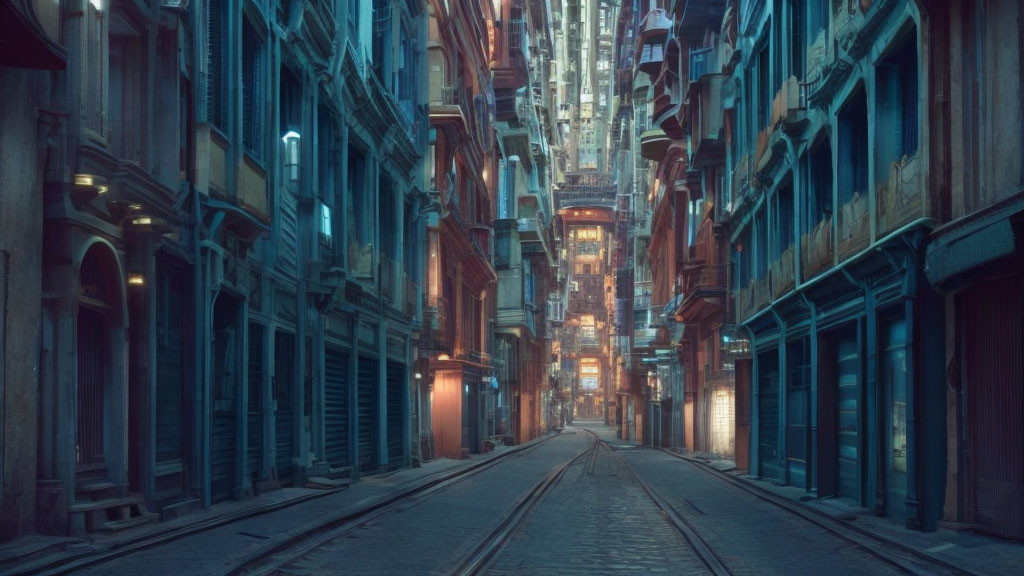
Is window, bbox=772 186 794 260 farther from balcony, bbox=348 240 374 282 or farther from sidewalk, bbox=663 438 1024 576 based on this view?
balcony, bbox=348 240 374 282

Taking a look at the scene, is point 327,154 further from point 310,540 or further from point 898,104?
point 310,540

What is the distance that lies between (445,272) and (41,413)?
28.5 meters

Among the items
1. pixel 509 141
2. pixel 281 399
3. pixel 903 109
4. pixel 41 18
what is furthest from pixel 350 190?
pixel 509 141

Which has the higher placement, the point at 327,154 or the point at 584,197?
the point at 584,197

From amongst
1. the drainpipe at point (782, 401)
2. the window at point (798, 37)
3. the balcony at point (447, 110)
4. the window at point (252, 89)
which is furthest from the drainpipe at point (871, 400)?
the balcony at point (447, 110)

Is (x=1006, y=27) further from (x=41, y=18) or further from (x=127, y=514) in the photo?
(x=127, y=514)

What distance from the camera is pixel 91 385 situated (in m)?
12.6

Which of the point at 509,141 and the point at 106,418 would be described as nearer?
the point at 106,418

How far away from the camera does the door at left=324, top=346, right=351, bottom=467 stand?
2289 centimetres

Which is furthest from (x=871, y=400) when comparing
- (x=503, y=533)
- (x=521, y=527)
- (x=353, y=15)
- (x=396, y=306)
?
(x=396, y=306)

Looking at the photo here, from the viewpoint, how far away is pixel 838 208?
61.8ft

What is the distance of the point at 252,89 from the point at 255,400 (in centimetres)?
495

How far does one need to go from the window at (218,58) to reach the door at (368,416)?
10.5 metres

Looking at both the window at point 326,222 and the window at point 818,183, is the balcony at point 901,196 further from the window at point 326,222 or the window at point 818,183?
the window at point 326,222
